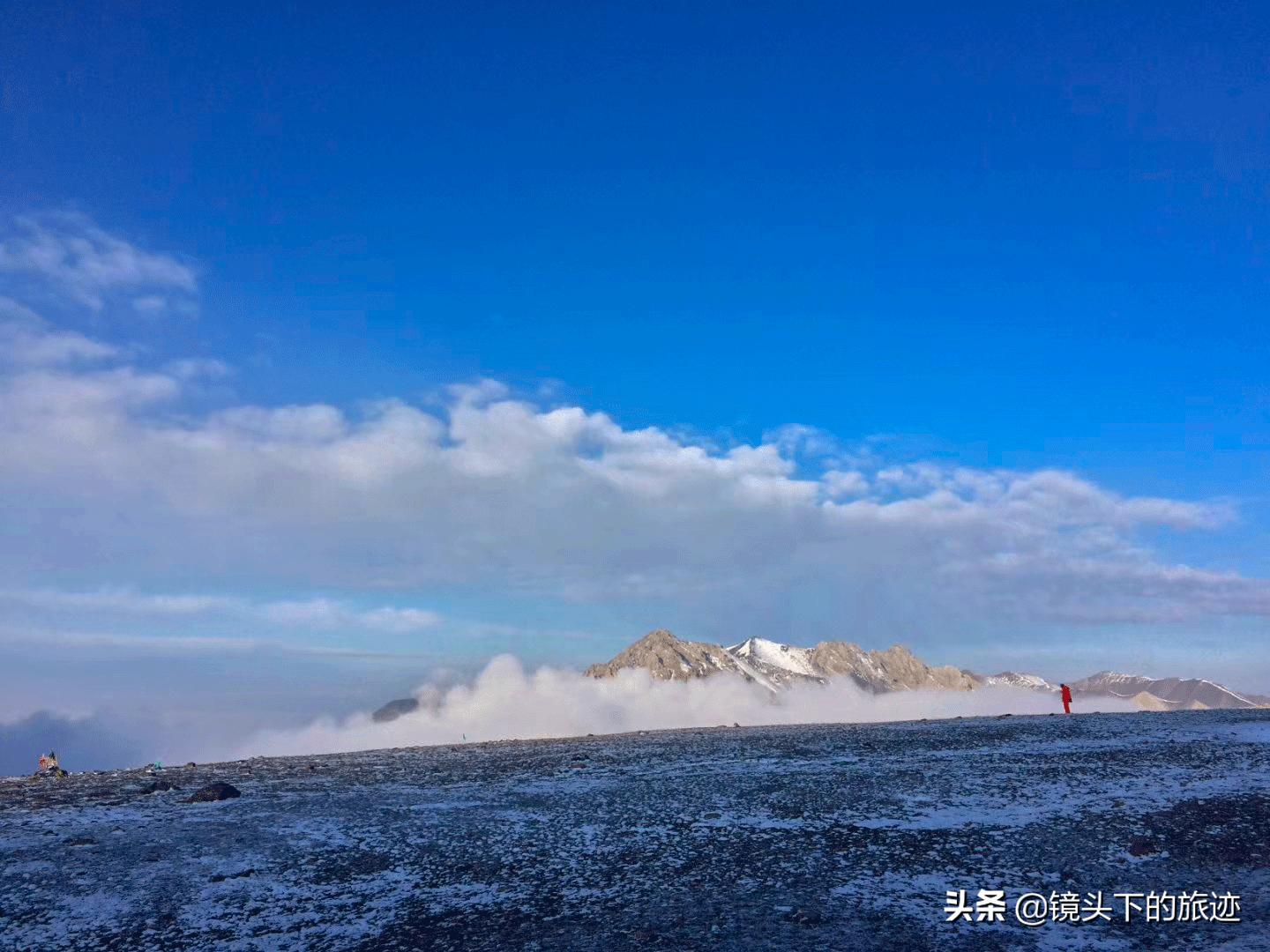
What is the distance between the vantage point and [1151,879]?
16.5 meters

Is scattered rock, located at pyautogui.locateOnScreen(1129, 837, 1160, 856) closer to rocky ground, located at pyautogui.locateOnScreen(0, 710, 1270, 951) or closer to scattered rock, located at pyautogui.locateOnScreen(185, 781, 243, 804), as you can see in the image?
rocky ground, located at pyautogui.locateOnScreen(0, 710, 1270, 951)

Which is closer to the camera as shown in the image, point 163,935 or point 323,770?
point 163,935

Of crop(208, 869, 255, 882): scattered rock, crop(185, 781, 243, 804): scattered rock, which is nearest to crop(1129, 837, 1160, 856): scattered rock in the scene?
crop(208, 869, 255, 882): scattered rock

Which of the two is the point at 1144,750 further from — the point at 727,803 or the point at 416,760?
the point at 416,760

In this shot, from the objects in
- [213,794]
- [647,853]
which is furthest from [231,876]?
[213,794]

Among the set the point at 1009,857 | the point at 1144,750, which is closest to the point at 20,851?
the point at 1009,857

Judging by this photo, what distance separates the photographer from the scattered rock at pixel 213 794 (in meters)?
26.3

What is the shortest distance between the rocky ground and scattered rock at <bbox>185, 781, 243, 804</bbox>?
0.57m

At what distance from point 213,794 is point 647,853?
16.7 m

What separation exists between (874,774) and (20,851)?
82.5 feet

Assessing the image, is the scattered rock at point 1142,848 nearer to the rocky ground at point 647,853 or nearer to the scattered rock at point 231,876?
the rocky ground at point 647,853

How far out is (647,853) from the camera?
18.8 m

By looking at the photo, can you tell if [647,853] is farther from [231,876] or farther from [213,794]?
[213,794]

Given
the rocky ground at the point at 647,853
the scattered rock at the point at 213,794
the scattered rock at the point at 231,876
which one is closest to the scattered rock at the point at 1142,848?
Result: the rocky ground at the point at 647,853
